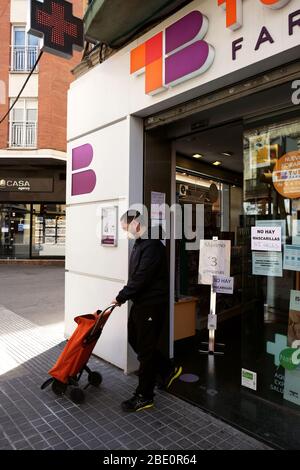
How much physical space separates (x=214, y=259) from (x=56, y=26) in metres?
3.91

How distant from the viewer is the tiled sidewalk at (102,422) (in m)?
2.86

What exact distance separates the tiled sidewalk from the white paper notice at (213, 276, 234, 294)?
5.18ft

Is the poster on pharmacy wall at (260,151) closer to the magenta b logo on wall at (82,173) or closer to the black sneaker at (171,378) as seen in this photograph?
the magenta b logo on wall at (82,173)

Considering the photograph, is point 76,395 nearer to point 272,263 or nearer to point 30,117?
point 272,263

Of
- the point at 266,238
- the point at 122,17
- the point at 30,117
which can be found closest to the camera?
the point at 266,238

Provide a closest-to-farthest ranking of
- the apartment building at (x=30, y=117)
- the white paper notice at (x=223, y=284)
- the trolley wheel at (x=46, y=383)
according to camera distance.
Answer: the trolley wheel at (x=46, y=383) < the white paper notice at (x=223, y=284) < the apartment building at (x=30, y=117)

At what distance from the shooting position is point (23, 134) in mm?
15297

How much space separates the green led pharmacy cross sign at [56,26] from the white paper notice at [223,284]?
3805mm

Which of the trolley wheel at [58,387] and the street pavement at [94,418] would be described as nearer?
the street pavement at [94,418]

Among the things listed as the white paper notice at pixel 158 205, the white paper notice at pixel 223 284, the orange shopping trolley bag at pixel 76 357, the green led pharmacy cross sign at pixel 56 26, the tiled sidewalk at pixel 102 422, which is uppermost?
the green led pharmacy cross sign at pixel 56 26

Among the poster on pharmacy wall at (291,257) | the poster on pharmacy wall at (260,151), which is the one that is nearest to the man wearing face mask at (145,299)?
the poster on pharmacy wall at (291,257)

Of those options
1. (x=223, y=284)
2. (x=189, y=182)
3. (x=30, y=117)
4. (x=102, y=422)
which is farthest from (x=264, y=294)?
(x=30, y=117)

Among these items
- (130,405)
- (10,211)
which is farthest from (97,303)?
(10,211)

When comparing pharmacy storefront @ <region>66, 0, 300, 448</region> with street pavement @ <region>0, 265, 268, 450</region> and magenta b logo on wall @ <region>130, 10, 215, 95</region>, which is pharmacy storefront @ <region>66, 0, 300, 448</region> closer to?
magenta b logo on wall @ <region>130, 10, 215, 95</region>
